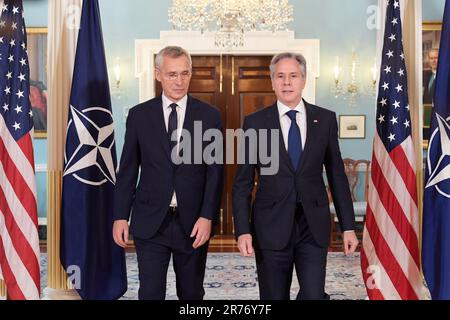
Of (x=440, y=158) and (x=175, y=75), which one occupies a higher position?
(x=175, y=75)

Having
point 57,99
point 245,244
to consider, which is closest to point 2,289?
point 57,99

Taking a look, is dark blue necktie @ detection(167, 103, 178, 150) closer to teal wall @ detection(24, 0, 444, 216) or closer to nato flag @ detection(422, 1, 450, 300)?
nato flag @ detection(422, 1, 450, 300)

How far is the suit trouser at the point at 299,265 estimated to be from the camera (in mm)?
2844

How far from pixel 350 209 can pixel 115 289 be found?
207cm

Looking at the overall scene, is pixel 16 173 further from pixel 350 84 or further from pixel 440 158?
pixel 350 84

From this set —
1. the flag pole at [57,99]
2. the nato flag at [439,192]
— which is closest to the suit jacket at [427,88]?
the nato flag at [439,192]

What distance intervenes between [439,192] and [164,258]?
79.7 inches

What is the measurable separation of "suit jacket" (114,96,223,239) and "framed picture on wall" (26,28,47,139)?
13.9 feet

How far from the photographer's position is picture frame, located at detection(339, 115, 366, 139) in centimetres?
687

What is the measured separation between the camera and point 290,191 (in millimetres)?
2846

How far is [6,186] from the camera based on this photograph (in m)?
3.95

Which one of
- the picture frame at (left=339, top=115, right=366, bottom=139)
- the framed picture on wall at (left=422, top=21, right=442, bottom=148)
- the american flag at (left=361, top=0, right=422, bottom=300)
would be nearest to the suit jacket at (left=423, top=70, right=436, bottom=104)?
the framed picture on wall at (left=422, top=21, right=442, bottom=148)

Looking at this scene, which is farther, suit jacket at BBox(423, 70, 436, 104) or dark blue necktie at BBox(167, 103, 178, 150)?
suit jacket at BBox(423, 70, 436, 104)

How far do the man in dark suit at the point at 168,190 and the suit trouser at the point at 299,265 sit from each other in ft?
1.15
